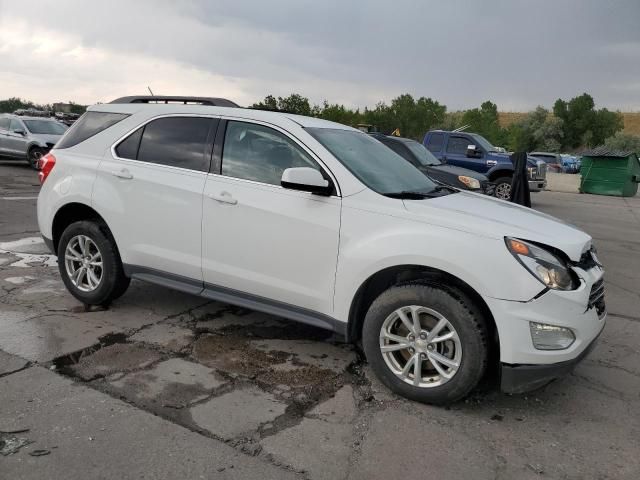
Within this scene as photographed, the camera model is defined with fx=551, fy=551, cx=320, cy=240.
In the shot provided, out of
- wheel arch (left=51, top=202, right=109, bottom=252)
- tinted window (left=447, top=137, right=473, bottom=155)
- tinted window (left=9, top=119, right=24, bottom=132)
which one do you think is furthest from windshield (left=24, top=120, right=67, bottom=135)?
wheel arch (left=51, top=202, right=109, bottom=252)

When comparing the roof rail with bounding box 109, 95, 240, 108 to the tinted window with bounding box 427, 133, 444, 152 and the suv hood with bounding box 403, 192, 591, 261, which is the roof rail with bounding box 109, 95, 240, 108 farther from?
the tinted window with bounding box 427, 133, 444, 152

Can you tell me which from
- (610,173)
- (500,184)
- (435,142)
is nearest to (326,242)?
(435,142)

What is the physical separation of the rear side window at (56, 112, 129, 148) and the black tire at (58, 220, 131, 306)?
0.77 m

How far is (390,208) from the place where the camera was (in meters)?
3.52

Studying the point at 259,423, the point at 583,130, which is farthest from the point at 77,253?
the point at 583,130

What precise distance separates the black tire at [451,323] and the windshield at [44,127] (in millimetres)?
17240

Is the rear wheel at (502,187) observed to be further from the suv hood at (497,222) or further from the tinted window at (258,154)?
the tinted window at (258,154)

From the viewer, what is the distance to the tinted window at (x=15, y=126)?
17500 millimetres

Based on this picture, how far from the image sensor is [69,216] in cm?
500

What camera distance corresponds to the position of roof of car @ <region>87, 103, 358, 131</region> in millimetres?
4186

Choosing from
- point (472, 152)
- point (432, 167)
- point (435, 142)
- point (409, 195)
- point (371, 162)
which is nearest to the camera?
point (409, 195)

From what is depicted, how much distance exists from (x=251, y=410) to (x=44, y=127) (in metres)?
17.4

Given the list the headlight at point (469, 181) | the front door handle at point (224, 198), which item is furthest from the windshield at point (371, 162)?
the headlight at point (469, 181)

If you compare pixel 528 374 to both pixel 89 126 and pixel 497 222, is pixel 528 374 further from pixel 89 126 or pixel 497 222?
pixel 89 126
